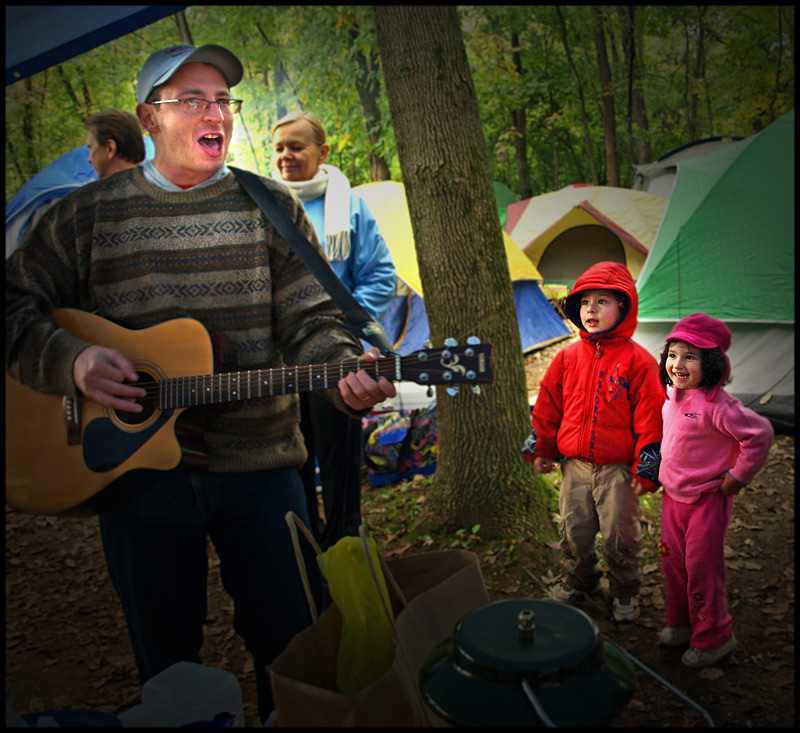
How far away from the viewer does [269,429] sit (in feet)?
5.89

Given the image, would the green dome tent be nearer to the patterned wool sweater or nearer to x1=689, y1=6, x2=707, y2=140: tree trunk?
x1=689, y1=6, x2=707, y2=140: tree trunk

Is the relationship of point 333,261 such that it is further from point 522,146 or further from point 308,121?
point 522,146

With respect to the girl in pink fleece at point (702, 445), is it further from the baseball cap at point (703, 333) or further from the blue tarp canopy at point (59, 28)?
the blue tarp canopy at point (59, 28)

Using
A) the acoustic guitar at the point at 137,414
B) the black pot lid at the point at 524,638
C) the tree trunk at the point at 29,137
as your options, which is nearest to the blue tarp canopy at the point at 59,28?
the tree trunk at the point at 29,137

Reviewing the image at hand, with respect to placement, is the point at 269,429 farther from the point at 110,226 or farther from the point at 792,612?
the point at 792,612

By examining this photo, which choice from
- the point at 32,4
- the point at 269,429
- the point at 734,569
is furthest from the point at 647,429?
the point at 32,4

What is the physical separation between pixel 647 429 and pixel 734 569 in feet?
2.18

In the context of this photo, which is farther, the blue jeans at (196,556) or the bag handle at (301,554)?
the blue jeans at (196,556)

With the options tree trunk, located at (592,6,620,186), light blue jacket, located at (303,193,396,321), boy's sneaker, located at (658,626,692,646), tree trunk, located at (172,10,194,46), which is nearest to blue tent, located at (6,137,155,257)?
tree trunk, located at (172,10,194,46)

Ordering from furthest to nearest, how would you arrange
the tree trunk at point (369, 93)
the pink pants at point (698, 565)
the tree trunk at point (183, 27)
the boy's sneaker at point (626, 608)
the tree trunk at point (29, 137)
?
the tree trunk at point (369, 93), the tree trunk at point (29, 137), the tree trunk at point (183, 27), the boy's sneaker at point (626, 608), the pink pants at point (698, 565)

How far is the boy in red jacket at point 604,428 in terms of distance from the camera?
4.23 feet

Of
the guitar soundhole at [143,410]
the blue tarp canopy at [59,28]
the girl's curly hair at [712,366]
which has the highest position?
the blue tarp canopy at [59,28]

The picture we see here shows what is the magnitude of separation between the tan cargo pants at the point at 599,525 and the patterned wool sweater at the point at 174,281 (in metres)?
0.66

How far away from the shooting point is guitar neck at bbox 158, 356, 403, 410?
1646mm
